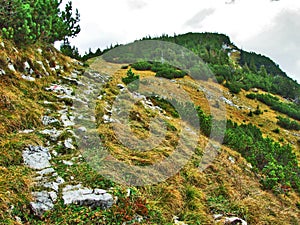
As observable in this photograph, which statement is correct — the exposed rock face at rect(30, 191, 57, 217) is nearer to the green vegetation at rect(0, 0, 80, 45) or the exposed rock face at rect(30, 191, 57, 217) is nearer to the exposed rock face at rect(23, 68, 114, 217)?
the exposed rock face at rect(23, 68, 114, 217)

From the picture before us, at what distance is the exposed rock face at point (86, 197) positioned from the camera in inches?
228

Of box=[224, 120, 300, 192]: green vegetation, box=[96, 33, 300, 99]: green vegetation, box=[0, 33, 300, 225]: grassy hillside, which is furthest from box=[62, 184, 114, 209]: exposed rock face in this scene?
box=[96, 33, 300, 99]: green vegetation

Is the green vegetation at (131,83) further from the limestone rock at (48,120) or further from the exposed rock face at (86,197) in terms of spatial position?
the exposed rock face at (86,197)

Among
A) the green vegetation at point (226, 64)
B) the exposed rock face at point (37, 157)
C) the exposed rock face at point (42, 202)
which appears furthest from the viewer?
the green vegetation at point (226, 64)

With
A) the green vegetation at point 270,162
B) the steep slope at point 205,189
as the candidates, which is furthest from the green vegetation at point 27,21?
the green vegetation at point 270,162

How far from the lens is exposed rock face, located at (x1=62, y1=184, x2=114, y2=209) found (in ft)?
19.0

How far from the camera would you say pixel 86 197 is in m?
5.93

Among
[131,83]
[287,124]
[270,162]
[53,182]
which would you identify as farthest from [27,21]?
[287,124]

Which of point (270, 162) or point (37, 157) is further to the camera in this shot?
point (270, 162)

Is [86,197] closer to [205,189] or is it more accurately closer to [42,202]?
[42,202]

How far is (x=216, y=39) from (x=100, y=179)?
305ft

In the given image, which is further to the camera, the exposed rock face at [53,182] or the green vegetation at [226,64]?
the green vegetation at [226,64]

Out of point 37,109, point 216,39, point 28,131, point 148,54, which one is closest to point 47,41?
point 37,109

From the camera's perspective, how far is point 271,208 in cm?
901
